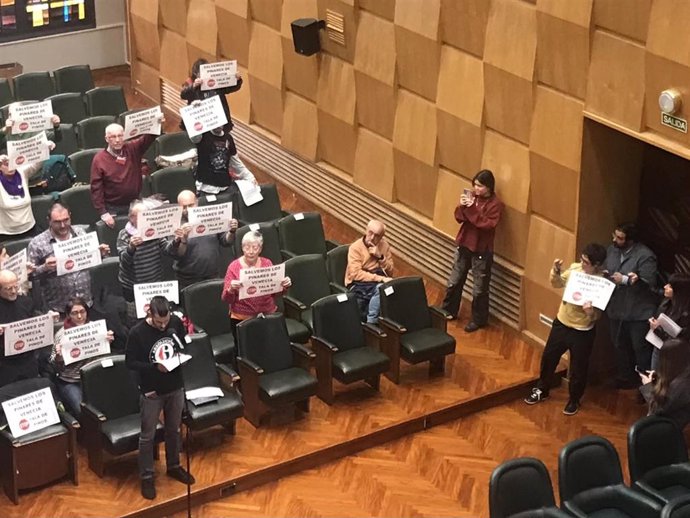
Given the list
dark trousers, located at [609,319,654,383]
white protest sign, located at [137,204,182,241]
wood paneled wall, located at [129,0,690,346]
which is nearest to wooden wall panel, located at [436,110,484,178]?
wood paneled wall, located at [129,0,690,346]

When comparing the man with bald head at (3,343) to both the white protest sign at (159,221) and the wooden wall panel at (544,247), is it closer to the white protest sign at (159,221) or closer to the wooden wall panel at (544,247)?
the white protest sign at (159,221)

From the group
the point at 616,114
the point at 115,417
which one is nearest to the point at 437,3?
the point at 616,114

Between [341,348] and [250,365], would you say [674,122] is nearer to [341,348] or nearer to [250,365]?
[341,348]

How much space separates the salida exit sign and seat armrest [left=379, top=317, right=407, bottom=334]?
2.37 m

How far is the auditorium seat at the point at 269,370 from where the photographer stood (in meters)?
8.23

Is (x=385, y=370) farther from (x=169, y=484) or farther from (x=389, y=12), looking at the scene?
(x=389, y=12)

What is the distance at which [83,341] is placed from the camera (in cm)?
782

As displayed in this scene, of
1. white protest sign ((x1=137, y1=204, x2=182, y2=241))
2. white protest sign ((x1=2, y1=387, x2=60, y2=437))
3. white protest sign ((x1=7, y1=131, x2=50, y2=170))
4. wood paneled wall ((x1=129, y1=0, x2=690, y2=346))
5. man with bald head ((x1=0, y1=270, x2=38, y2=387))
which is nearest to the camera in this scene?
white protest sign ((x1=2, y1=387, x2=60, y2=437))

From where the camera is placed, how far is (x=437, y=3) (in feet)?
31.6

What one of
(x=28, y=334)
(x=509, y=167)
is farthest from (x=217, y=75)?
(x=28, y=334)

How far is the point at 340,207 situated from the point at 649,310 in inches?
144

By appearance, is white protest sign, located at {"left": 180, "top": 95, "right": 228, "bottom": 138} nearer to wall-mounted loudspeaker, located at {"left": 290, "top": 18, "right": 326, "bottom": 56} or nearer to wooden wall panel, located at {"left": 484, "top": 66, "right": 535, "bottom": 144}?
wall-mounted loudspeaker, located at {"left": 290, "top": 18, "right": 326, "bottom": 56}

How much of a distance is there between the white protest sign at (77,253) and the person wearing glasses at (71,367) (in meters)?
0.34

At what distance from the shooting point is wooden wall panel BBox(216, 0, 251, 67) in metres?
12.2
